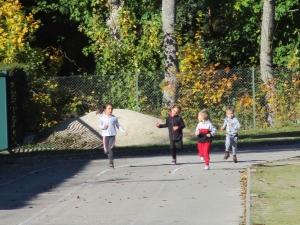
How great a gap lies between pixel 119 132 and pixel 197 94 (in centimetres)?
458

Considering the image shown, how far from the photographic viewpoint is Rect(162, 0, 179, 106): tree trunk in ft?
107

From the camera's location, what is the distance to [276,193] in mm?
14406

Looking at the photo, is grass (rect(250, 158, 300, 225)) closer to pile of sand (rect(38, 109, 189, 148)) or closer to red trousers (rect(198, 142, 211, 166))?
red trousers (rect(198, 142, 211, 166))

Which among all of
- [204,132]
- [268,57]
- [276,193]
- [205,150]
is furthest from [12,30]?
[276,193]

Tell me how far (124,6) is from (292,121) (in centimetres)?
1111

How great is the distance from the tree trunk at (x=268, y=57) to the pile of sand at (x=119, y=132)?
5.24m

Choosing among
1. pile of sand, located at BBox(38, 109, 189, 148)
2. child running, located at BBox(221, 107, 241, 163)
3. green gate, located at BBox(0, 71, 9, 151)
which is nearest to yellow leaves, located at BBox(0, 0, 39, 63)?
pile of sand, located at BBox(38, 109, 189, 148)

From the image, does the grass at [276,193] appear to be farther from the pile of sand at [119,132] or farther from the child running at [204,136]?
the pile of sand at [119,132]

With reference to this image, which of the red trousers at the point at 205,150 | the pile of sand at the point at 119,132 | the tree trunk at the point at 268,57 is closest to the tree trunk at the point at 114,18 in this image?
the tree trunk at the point at 268,57

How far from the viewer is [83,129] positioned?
94.0 feet

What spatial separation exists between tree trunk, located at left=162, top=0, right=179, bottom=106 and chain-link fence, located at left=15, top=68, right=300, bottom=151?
274mm

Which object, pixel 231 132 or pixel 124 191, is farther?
pixel 231 132

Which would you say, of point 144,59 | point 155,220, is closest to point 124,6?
point 144,59

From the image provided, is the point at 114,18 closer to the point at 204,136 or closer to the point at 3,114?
the point at 3,114
